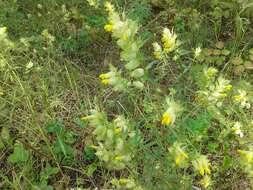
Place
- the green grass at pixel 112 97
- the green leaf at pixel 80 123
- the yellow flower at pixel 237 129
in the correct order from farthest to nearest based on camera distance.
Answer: the green leaf at pixel 80 123
the yellow flower at pixel 237 129
the green grass at pixel 112 97

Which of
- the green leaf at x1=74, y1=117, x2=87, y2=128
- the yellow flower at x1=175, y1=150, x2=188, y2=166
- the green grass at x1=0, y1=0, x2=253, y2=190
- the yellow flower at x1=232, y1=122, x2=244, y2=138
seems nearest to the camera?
the yellow flower at x1=175, y1=150, x2=188, y2=166

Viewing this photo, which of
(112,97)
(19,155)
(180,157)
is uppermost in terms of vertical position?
(180,157)

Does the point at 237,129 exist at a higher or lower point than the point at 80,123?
higher

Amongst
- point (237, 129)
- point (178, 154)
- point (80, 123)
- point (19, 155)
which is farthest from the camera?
point (80, 123)

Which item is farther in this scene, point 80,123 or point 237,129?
point 80,123

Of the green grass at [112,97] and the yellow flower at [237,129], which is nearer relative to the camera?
the green grass at [112,97]

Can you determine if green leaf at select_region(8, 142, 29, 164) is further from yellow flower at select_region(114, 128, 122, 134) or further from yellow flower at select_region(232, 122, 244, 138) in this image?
yellow flower at select_region(232, 122, 244, 138)

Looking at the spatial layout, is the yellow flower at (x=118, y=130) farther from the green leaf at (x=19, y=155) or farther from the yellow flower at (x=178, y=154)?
the green leaf at (x=19, y=155)

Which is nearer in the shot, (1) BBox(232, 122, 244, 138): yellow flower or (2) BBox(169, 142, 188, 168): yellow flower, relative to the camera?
(2) BBox(169, 142, 188, 168): yellow flower

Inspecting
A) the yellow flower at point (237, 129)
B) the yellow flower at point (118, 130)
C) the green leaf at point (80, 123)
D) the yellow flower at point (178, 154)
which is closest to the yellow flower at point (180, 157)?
the yellow flower at point (178, 154)

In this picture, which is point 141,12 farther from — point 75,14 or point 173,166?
point 173,166

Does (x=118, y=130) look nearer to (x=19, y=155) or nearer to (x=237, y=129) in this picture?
(x=237, y=129)

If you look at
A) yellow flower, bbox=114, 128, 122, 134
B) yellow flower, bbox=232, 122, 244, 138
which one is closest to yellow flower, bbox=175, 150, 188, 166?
yellow flower, bbox=114, 128, 122, 134

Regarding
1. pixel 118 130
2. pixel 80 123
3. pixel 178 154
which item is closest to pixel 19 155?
pixel 80 123
